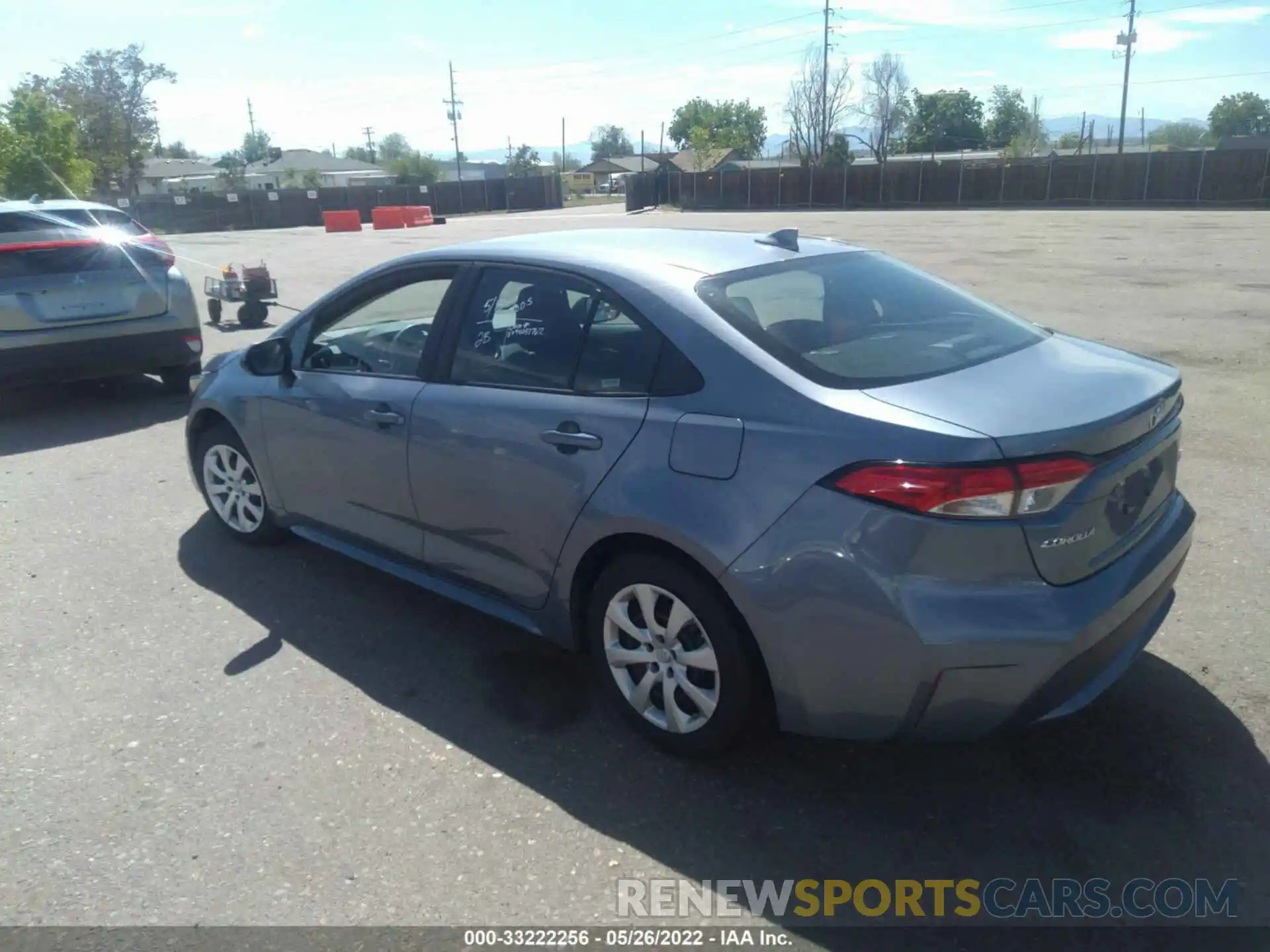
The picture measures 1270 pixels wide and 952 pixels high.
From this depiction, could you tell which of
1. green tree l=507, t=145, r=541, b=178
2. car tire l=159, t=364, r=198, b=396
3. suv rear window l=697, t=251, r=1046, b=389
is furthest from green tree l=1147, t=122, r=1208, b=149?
suv rear window l=697, t=251, r=1046, b=389

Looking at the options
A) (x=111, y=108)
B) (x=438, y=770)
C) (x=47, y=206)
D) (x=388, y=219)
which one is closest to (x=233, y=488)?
(x=438, y=770)

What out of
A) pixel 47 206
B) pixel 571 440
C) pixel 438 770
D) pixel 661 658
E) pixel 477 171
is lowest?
pixel 438 770

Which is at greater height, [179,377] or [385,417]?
[385,417]

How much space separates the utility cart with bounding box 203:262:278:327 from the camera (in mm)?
12617

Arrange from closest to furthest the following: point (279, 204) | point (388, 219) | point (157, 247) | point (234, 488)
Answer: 1. point (234, 488)
2. point (157, 247)
3. point (388, 219)
4. point (279, 204)

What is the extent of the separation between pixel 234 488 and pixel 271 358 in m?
0.88

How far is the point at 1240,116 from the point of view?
10550 centimetres

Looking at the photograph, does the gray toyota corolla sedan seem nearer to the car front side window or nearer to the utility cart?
the car front side window

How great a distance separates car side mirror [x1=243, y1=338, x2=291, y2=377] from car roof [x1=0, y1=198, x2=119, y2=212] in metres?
4.61

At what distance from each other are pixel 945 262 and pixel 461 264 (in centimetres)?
1593

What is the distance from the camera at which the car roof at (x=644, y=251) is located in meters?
3.55

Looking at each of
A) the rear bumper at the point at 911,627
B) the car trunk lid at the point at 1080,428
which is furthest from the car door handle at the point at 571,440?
the car trunk lid at the point at 1080,428

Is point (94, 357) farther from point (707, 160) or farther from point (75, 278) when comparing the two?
point (707, 160)

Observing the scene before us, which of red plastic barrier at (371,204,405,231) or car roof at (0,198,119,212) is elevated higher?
car roof at (0,198,119,212)
